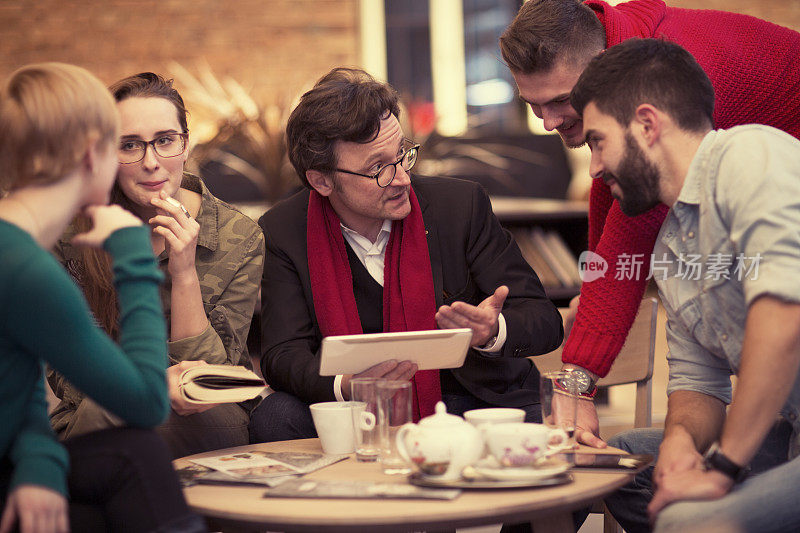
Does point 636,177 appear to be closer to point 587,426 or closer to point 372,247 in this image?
point 587,426

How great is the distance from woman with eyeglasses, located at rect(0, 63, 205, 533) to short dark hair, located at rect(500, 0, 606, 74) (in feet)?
3.54

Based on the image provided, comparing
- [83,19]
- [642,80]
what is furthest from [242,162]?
[642,80]

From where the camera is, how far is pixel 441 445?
1.30 meters

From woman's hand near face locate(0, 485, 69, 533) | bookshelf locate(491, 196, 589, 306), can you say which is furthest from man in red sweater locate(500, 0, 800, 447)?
bookshelf locate(491, 196, 589, 306)

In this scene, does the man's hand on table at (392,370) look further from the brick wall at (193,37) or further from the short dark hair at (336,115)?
the brick wall at (193,37)

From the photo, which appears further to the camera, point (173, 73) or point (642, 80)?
point (173, 73)

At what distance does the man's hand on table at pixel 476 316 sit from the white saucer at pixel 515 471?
44 centimetres

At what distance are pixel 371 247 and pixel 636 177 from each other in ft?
2.70

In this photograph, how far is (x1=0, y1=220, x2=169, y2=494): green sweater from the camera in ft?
3.76

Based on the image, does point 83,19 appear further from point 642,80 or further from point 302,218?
point 642,80

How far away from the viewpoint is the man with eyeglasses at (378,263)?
206cm

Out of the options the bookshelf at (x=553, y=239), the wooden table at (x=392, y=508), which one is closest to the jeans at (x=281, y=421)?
the wooden table at (x=392, y=508)

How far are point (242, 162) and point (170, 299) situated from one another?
3.74 metres

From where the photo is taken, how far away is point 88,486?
1.24 m
